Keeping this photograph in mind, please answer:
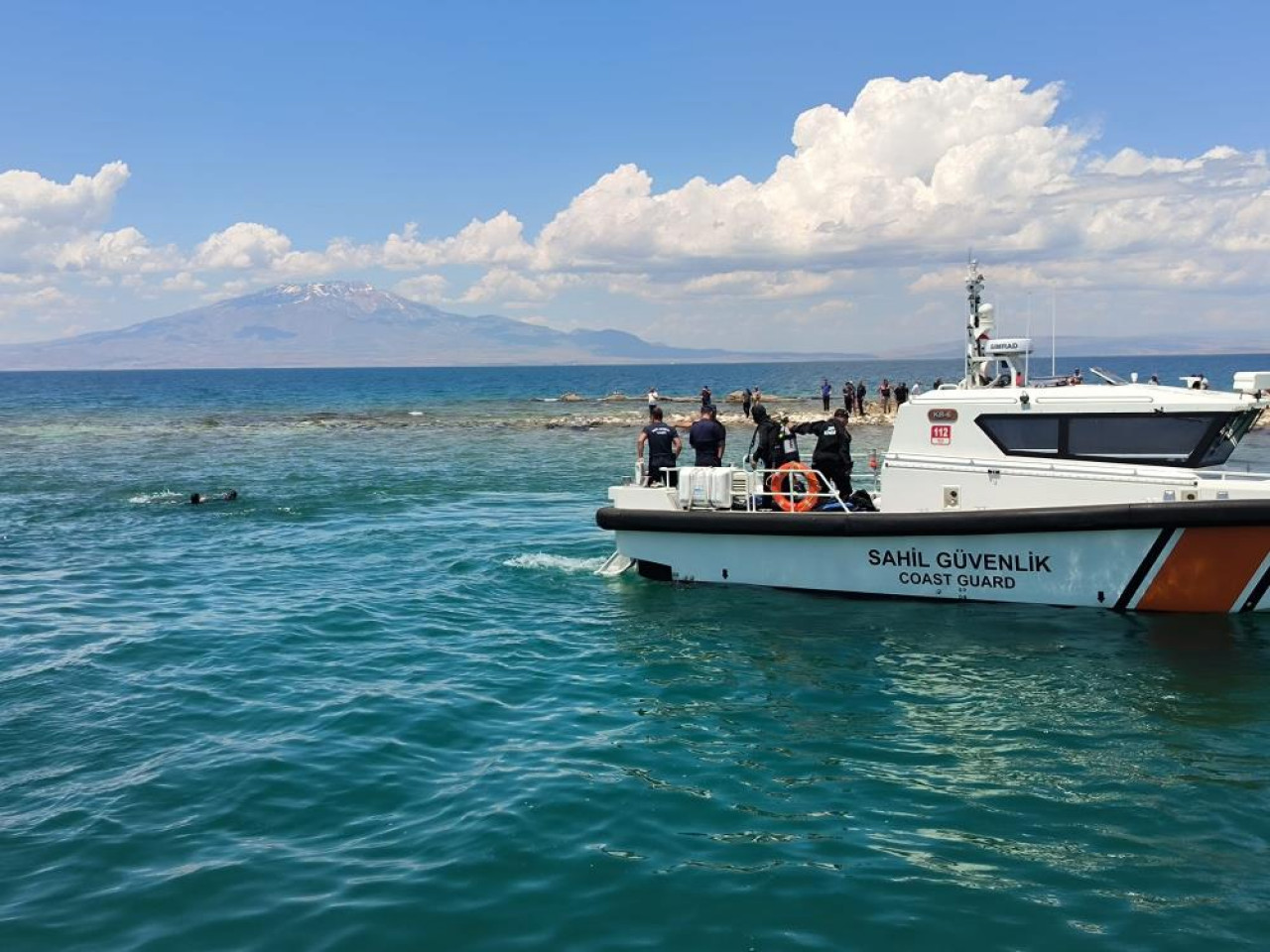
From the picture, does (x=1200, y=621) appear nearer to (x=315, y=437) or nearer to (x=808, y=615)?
(x=808, y=615)

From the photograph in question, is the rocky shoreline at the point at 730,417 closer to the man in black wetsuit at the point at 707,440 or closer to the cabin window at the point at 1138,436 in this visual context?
the man in black wetsuit at the point at 707,440

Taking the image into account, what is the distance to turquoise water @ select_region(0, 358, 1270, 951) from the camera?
5875 millimetres

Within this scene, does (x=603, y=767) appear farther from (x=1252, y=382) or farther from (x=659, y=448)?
(x=1252, y=382)

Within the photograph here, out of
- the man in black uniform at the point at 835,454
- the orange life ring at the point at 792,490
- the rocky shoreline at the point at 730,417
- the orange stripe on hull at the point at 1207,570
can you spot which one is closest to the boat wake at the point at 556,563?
the orange life ring at the point at 792,490

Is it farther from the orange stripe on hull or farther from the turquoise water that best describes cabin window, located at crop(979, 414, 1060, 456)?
the turquoise water

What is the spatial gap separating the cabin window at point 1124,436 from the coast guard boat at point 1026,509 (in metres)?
0.02

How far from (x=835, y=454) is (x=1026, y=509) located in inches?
98.5

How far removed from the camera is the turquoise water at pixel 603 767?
5875 millimetres

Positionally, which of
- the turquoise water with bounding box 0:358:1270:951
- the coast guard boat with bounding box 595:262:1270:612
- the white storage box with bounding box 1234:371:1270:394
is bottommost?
→ the turquoise water with bounding box 0:358:1270:951

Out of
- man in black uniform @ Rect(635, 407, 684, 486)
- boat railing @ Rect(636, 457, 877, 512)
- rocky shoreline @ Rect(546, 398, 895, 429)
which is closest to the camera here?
boat railing @ Rect(636, 457, 877, 512)

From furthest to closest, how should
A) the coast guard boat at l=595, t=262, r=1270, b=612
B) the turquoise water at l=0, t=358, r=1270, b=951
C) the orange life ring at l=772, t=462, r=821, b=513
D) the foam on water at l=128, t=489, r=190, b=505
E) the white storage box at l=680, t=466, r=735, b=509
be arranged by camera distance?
1. the foam on water at l=128, t=489, r=190, b=505
2. the white storage box at l=680, t=466, r=735, b=509
3. the orange life ring at l=772, t=462, r=821, b=513
4. the coast guard boat at l=595, t=262, r=1270, b=612
5. the turquoise water at l=0, t=358, r=1270, b=951

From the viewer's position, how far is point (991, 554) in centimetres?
1223

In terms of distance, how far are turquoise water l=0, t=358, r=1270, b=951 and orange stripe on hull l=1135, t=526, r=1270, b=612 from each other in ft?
0.75

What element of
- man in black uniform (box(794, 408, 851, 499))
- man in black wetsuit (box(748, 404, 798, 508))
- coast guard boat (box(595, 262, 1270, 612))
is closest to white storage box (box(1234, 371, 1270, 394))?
coast guard boat (box(595, 262, 1270, 612))
